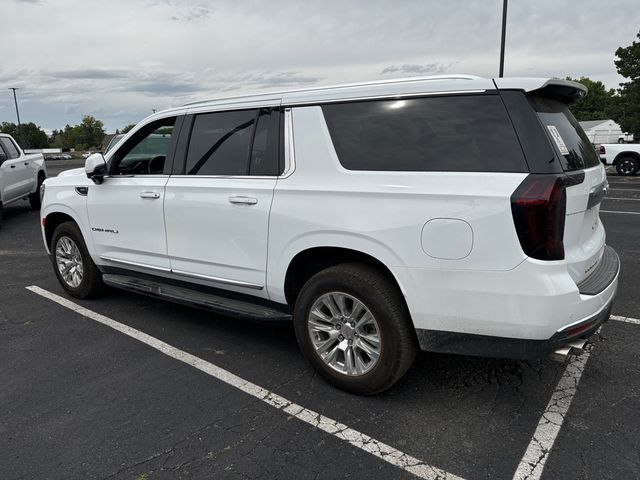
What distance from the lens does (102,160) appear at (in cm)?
458

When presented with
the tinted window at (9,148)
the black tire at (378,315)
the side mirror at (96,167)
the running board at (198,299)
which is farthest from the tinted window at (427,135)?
the tinted window at (9,148)

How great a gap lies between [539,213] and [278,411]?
1.85m

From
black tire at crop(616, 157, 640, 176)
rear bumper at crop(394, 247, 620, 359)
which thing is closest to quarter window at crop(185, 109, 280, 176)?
rear bumper at crop(394, 247, 620, 359)

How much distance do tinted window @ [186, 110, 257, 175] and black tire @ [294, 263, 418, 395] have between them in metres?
1.03

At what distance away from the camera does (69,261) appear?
17.3 ft

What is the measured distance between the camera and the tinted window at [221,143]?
370 centimetres

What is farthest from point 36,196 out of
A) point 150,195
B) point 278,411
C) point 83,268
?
point 278,411

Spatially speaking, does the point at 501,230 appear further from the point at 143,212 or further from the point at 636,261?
the point at 636,261

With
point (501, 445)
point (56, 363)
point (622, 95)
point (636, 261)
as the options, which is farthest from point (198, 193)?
→ point (622, 95)

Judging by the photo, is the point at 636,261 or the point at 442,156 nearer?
the point at 442,156

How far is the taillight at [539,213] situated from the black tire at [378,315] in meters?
0.79

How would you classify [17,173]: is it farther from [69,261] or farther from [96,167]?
[96,167]

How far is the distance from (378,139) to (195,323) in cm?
248

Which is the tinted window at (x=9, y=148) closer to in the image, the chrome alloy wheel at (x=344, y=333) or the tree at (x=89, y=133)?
the chrome alloy wheel at (x=344, y=333)
